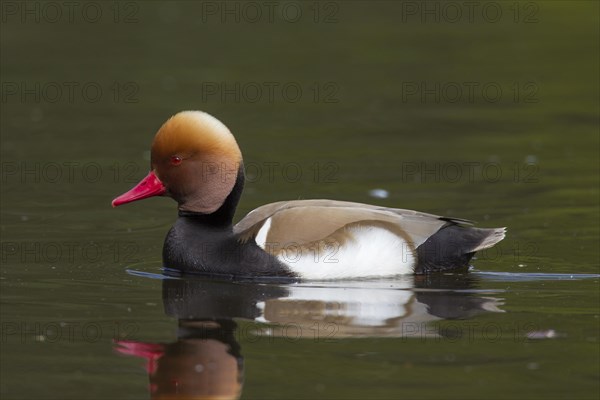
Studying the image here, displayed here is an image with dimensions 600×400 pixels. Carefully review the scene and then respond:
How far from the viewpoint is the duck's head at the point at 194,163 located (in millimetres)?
8219

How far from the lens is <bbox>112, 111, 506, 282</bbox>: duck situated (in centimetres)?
809

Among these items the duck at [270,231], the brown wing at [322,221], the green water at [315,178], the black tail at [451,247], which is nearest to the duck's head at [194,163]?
the duck at [270,231]

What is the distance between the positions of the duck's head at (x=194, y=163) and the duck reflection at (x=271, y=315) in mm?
652

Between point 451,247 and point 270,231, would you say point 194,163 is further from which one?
point 451,247

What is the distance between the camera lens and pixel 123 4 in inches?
830

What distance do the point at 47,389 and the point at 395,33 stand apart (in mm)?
14416

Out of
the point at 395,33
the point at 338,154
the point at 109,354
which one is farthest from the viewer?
the point at 395,33

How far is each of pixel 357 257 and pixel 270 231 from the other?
2.11 ft

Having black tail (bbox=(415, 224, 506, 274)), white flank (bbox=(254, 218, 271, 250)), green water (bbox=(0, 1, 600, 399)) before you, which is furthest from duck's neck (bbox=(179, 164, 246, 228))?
black tail (bbox=(415, 224, 506, 274))

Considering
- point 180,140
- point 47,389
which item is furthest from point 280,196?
point 47,389

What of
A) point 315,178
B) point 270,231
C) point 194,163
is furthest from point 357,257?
point 315,178

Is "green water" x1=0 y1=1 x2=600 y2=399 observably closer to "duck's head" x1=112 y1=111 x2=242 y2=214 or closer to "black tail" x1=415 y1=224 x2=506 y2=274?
"black tail" x1=415 y1=224 x2=506 y2=274

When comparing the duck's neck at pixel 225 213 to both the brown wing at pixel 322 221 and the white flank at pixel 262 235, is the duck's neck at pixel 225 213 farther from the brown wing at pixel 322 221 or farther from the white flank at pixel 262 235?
the white flank at pixel 262 235

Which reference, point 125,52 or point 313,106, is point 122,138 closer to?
point 313,106
